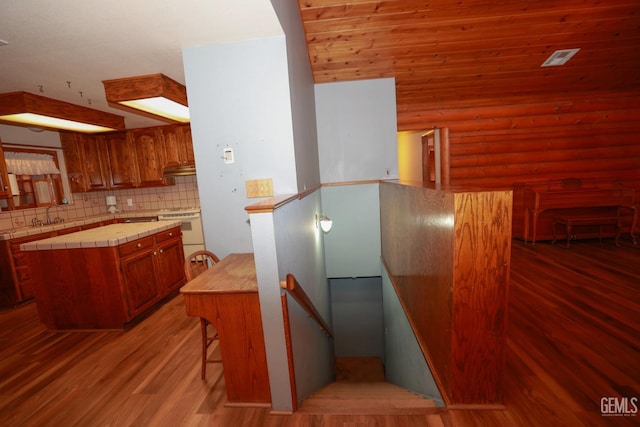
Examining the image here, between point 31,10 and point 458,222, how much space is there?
2725mm

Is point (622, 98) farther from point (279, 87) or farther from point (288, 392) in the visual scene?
point (288, 392)

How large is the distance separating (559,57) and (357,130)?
277 cm

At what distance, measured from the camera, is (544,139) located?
14.9ft

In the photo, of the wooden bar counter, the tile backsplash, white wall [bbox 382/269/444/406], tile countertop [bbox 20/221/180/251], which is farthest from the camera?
the tile backsplash

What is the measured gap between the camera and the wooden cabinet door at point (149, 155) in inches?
190

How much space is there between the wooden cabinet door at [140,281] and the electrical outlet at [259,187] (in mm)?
1590

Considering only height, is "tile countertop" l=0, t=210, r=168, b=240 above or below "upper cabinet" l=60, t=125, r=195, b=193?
below

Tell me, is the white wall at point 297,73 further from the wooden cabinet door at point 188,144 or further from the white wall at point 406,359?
the wooden cabinet door at point 188,144

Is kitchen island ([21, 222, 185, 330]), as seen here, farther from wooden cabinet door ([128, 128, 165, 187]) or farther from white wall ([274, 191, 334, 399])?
wooden cabinet door ([128, 128, 165, 187])

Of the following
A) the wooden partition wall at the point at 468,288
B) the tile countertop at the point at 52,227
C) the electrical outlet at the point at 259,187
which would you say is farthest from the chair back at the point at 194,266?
the tile countertop at the point at 52,227

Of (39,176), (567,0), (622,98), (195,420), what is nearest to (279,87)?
(195,420)

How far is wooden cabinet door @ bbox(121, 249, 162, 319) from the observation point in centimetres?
273

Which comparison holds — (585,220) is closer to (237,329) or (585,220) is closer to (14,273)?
(237,329)

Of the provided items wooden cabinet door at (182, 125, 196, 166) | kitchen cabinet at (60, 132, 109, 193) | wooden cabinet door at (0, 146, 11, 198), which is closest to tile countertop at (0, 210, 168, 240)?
wooden cabinet door at (0, 146, 11, 198)
